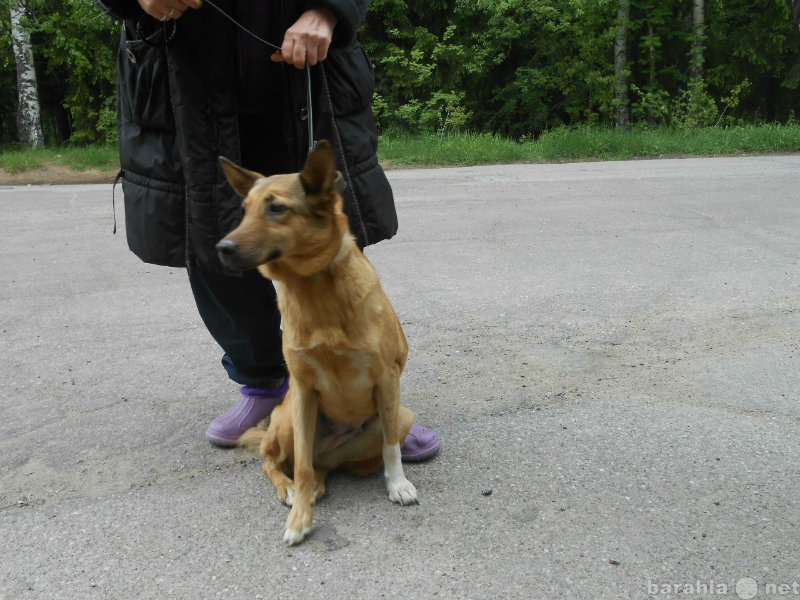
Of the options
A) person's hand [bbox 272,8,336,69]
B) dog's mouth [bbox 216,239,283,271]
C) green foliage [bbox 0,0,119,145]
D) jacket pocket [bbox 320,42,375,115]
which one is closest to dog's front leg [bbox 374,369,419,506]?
dog's mouth [bbox 216,239,283,271]

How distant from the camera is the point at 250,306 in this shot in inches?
124

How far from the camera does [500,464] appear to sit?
119 inches

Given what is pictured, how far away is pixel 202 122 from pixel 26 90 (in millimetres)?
18552

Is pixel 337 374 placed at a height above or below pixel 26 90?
below

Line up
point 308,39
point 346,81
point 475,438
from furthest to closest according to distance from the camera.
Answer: point 475,438 → point 346,81 → point 308,39

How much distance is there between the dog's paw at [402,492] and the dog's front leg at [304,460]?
0.93ft

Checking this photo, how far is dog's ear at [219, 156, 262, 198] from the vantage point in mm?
2467

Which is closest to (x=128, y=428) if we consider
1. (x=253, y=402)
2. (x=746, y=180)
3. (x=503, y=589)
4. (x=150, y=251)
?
(x=253, y=402)

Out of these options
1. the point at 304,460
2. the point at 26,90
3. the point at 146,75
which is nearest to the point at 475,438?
the point at 304,460

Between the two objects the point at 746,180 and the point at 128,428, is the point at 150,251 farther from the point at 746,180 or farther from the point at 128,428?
the point at 746,180

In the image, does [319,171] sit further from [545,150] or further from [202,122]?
[545,150]

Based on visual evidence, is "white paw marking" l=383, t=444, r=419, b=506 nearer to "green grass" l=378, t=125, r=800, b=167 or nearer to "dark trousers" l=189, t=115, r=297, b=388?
"dark trousers" l=189, t=115, r=297, b=388

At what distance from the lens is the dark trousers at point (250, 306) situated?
3.00 meters

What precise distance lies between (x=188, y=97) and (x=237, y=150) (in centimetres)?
25
